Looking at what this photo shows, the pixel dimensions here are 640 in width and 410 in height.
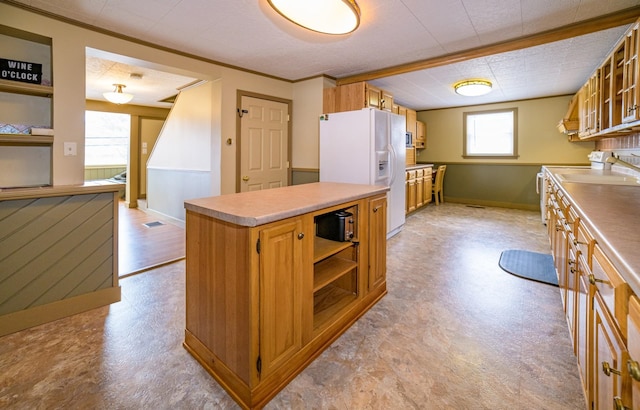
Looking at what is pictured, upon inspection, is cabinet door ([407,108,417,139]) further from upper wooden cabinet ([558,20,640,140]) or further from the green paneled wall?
upper wooden cabinet ([558,20,640,140])

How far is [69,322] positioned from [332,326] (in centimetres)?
191

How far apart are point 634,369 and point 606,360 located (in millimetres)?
350

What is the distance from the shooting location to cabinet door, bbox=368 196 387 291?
2.36 metres

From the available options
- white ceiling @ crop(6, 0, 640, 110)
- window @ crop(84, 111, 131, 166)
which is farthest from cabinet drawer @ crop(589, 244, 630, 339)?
window @ crop(84, 111, 131, 166)

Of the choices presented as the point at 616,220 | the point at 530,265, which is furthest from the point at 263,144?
the point at 616,220

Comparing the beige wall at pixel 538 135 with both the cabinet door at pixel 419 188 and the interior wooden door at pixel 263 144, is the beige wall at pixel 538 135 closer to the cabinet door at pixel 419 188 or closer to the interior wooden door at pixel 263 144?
the cabinet door at pixel 419 188

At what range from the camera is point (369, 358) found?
180 cm

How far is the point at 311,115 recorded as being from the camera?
14.9 feet

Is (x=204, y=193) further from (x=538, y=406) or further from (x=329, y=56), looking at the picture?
(x=538, y=406)

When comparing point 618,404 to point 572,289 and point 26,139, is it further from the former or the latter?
point 26,139

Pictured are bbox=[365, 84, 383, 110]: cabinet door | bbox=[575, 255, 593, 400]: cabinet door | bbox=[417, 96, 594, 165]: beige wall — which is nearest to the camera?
bbox=[575, 255, 593, 400]: cabinet door

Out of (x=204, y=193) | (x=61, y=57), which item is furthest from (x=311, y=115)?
(x=61, y=57)

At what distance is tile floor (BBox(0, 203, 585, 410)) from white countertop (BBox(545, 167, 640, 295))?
90 centimetres

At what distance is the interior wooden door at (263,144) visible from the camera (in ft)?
13.7
